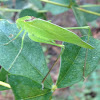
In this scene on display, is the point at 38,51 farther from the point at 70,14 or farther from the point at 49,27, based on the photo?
the point at 70,14

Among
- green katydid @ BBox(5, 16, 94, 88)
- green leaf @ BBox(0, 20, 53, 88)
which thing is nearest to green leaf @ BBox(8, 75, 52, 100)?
green leaf @ BBox(0, 20, 53, 88)

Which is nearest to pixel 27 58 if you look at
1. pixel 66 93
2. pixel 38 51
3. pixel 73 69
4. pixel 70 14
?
pixel 38 51

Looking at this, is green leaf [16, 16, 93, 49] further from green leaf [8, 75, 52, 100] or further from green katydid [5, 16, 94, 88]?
green leaf [8, 75, 52, 100]

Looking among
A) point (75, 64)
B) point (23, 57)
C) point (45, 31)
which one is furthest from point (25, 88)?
point (45, 31)

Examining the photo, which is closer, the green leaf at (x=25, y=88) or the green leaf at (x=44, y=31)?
the green leaf at (x=25, y=88)

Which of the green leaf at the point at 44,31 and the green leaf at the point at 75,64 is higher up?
the green leaf at the point at 44,31

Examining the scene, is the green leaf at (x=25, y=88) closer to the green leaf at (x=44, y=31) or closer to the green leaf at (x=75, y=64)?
the green leaf at (x=75, y=64)

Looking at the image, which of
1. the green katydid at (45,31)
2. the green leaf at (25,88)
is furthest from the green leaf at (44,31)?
the green leaf at (25,88)
